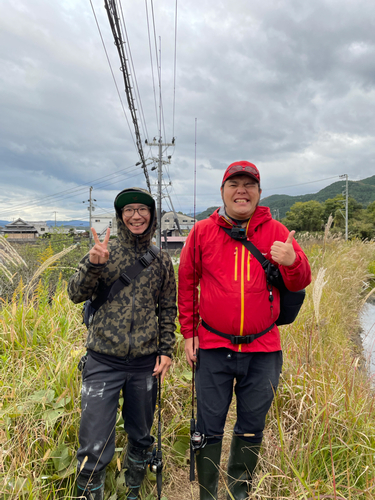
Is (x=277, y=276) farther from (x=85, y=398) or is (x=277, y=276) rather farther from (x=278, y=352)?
(x=85, y=398)

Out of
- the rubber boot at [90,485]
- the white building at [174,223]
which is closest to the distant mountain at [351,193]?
the white building at [174,223]

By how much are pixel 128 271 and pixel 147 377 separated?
29.1 inches

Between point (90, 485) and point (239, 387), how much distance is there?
1.09m

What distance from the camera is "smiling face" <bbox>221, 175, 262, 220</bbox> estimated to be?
6.23 feet

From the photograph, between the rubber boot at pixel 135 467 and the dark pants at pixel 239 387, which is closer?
the dark pants at pixel 239 387

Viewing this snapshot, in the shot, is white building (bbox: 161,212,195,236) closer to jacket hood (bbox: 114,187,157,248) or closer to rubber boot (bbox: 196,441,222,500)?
jacket hood (bbox: 114,187,157,248)

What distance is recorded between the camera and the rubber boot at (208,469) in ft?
6.29

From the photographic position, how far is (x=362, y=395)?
7.64 feet

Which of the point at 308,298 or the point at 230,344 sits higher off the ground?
the point at 230,344

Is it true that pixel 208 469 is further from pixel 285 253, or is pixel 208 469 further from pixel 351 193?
pixel 351 193

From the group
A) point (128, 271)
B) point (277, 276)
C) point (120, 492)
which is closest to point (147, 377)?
point (128, 271)

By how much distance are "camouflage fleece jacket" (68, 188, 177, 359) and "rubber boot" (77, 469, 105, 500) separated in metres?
0.73

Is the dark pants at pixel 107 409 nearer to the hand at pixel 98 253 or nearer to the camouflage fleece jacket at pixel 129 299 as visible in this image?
the camouflage fleece jacket at pixel 129 299

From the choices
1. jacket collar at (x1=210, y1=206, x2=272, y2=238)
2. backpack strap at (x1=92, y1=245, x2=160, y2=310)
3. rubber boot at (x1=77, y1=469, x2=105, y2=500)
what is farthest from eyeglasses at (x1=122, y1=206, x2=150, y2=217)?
rubber boot at (x1=77, y1=469, x2=105, y2=500)
